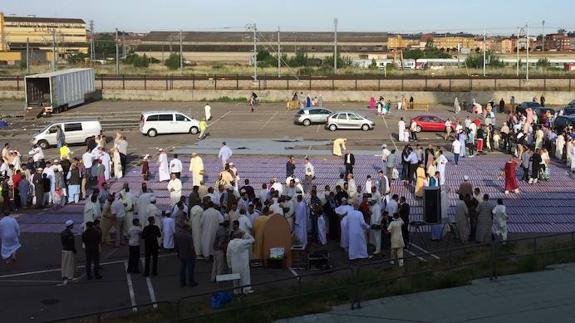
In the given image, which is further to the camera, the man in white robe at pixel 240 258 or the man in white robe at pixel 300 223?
the man in white robe at pixel 300 223

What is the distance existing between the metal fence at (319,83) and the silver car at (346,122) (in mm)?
19099

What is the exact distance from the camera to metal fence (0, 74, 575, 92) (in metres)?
58.4

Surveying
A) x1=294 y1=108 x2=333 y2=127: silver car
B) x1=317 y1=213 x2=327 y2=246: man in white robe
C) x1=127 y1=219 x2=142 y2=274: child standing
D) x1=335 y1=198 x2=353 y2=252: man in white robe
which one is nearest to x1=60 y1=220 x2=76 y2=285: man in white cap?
x1=127 y1=219 x2=142 y2=274: child standing

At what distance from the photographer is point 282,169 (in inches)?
1072

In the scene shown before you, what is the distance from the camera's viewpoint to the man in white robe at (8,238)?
1548 cm

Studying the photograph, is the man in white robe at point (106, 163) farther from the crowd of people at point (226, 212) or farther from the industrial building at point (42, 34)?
the industrial building at point (42, 34)

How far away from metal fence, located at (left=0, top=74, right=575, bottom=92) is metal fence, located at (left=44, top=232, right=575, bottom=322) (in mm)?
43760

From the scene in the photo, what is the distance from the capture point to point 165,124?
36844 millimetres

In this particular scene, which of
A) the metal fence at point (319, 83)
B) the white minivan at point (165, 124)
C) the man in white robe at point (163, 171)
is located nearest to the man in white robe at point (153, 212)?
the man in white robe at point (163, 171)

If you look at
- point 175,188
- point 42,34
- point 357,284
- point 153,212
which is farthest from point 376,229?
point 42,34

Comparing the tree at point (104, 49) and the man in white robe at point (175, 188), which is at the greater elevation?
the tree at point (104, 49)

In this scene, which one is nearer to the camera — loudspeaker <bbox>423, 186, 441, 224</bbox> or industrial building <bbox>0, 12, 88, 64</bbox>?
loudspeaker <bbox>423, 186, 441, 224</bbox>

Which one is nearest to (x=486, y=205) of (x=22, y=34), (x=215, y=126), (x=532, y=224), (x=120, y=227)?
(x=532, y=224)

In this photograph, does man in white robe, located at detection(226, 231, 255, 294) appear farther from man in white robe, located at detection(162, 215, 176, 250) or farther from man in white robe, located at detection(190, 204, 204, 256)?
man in white robe, located at detection(162, 215, 176, 250)
